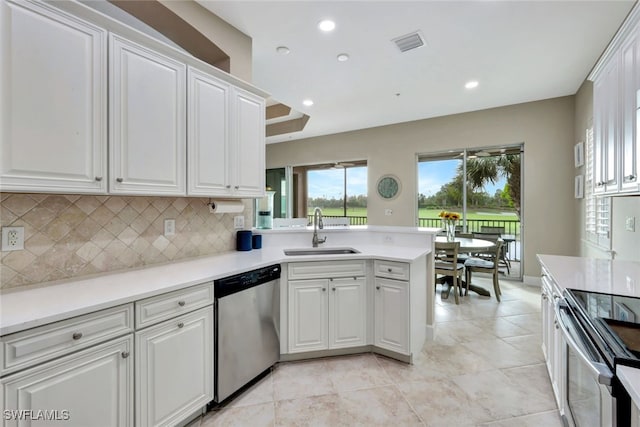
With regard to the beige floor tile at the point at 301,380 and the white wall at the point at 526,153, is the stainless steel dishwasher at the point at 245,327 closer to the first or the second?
the beige floor tile at the point at 301,380

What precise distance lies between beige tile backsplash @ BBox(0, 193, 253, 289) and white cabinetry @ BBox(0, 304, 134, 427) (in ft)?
2.11

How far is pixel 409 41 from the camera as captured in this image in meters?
2.99

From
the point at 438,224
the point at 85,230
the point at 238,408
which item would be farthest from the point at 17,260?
the point at 438,224

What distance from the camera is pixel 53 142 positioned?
56.7 inches

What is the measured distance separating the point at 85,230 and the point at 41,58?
0.96 meters

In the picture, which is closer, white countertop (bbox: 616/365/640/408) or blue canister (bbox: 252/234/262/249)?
white countertop (bbox: 616/365/640/408)

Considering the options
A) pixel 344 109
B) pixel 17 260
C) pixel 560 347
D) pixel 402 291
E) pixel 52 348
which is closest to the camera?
pixel 52 348

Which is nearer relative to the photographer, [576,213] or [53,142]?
[53,142]

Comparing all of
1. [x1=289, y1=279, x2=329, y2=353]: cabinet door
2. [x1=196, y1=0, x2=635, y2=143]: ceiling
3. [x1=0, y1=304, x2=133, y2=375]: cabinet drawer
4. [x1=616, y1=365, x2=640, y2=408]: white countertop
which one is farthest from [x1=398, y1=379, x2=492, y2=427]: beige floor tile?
[x1=196, y1=0, x2=635, y2=143]: ceiling

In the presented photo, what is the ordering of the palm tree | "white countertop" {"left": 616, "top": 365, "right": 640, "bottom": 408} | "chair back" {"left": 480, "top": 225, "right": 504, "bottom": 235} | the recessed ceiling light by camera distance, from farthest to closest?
1. "chair back" {"left": 480, "top": 225, "right": 504, "bottom": 235}
2. the palm tree
3. the recessed ceiling light
4. "white countertop" {"left": 616, "top": 365, "right": 640, "bottom": 408}

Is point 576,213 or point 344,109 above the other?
point 344,109

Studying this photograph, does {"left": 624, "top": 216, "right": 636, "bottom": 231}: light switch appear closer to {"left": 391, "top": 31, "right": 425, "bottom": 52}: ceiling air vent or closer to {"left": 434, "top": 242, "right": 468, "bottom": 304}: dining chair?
{"left": 434, "top": 242, "right": 468, "bottom": 304}: dining chair

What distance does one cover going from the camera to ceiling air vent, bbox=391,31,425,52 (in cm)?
289

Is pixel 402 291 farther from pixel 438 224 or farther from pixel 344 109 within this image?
pixel 438 224
